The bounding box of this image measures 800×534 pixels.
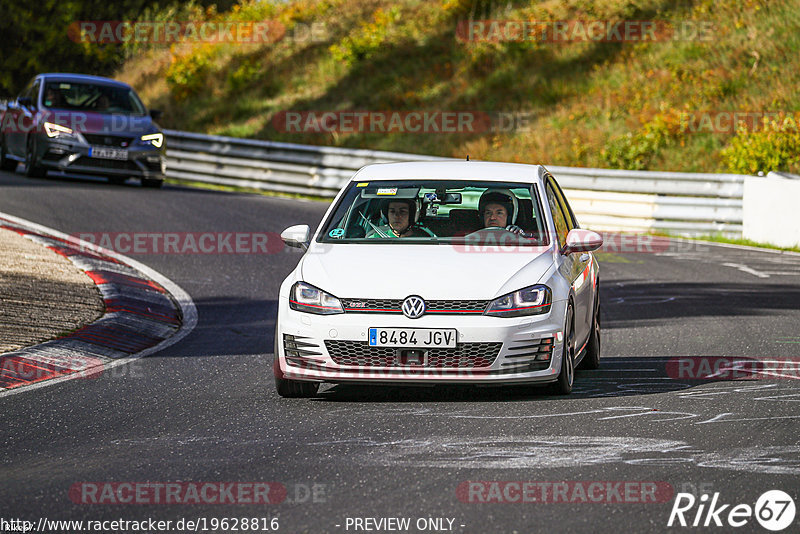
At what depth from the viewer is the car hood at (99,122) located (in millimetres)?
22109

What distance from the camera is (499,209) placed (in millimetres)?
8852

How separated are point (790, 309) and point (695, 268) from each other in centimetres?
372

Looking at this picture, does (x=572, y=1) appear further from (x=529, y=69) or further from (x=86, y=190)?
(x=86, y=190)

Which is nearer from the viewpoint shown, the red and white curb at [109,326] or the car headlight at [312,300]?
the car headlight at [312,300]

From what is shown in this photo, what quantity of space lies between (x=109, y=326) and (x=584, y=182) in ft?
43.9

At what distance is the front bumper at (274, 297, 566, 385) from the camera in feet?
25.0
